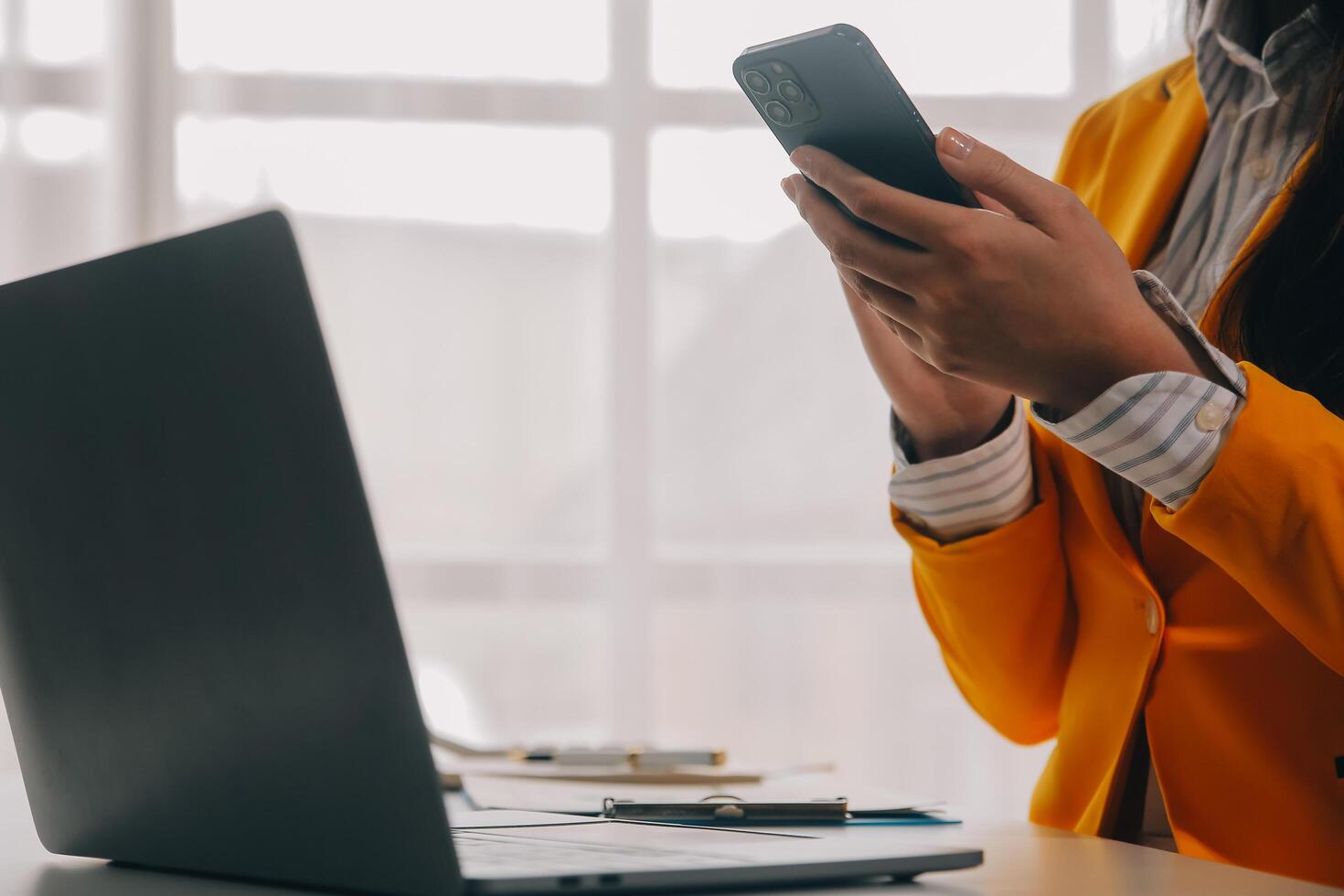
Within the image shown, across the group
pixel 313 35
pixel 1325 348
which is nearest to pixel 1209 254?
pixel 1325 348

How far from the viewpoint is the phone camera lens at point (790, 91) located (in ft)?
1.81

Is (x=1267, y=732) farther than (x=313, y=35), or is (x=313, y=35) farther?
(x=313, y=35)

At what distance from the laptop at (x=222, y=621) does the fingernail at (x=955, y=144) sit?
309 mm

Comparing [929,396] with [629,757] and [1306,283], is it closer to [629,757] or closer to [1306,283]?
[1306,283]

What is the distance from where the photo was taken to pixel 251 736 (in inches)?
16.1

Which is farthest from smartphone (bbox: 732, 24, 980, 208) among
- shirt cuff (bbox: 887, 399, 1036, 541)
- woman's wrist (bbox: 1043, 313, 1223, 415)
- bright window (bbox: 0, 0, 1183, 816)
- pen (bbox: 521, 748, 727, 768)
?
bright window (bbox: 0, 0, 1183, 816)

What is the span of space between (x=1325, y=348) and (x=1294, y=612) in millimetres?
208

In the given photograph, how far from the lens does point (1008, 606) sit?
79 cm

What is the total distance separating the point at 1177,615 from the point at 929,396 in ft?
0.68

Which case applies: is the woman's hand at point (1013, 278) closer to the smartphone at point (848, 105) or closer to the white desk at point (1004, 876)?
the smartphone at point (848, 105)

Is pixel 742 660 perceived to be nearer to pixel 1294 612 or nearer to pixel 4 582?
pixel 1294 612

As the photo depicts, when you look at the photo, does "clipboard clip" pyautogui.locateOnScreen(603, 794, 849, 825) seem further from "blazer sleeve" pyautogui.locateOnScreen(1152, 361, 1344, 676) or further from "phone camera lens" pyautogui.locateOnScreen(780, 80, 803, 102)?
"phone camera lens" pyautogui.locateOnScreen(780, 80, 803, 102)

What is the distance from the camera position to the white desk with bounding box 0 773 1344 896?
424mm

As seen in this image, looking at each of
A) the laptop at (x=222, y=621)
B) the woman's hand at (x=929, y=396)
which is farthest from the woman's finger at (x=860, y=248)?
the laptop at (x=222, y=621)
